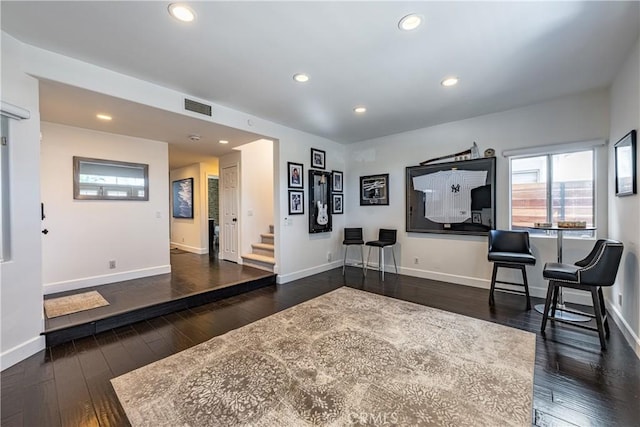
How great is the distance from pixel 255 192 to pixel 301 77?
3.27 meters

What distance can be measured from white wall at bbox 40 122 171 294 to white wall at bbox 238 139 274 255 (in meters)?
1.40

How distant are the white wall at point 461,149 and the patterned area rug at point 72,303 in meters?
4.38

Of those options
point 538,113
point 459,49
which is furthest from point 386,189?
point 459,49

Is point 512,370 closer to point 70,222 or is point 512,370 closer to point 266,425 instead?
point 266,425

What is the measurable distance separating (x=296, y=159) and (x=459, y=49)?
299 centimetres

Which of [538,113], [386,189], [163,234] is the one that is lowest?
[163,234]

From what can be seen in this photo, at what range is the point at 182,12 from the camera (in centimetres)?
187

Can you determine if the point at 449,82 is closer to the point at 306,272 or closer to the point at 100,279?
the point at 306,272

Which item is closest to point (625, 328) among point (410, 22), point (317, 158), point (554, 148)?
point (554, 148)

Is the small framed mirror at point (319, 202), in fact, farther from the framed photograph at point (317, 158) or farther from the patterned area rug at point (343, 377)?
the patterned area rug at point (343, 377)

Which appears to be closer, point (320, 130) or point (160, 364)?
point (160, 364)

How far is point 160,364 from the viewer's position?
2125 mm

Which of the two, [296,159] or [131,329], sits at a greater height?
[296,159]

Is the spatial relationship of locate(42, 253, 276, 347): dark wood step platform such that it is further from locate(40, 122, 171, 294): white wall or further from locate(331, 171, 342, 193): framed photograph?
locate(331, 171, 342, 193): framed photograph
